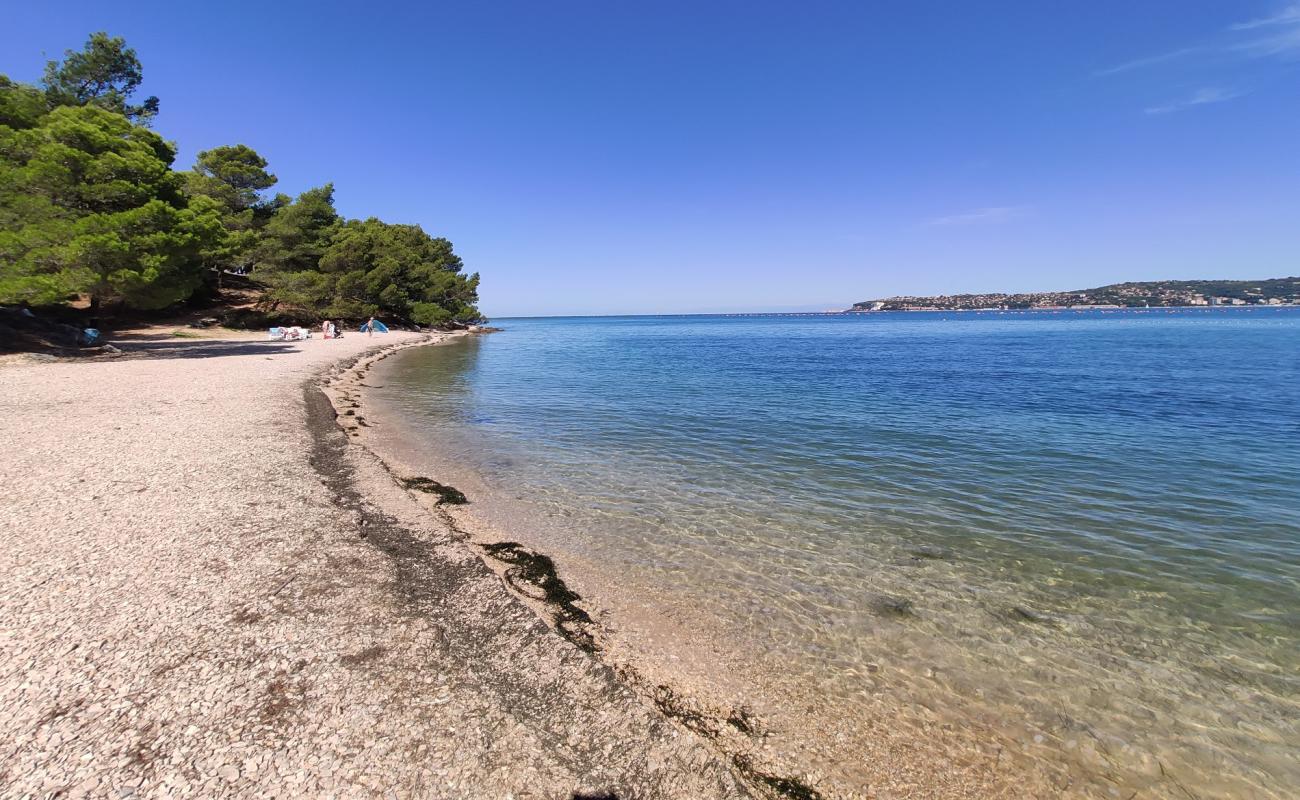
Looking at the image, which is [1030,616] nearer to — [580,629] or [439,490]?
[580,629]

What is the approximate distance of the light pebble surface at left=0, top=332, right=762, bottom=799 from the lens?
307cm

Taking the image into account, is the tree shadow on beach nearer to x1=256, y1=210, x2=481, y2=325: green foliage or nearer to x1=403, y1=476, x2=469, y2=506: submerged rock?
x1=256, y1=210, x2=481, y2=325: green foliage

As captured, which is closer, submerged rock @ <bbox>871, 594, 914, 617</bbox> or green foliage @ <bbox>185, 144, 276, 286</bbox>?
submerged rock @ <bbox>871, 594, 914, 617</bbox>

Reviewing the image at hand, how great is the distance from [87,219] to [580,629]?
88.7ft

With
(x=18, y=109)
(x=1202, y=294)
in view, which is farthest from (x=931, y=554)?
(x=1202, y=294)

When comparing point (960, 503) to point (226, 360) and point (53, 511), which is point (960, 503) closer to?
point (53, 511)

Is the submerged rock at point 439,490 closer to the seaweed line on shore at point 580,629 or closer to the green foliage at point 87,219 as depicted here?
the seaweed line on shore at point 580,629

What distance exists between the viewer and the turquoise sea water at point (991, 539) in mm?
4711

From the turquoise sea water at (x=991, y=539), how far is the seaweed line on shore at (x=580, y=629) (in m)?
1.09

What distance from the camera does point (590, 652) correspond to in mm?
4824

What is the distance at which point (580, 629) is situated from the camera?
523cm

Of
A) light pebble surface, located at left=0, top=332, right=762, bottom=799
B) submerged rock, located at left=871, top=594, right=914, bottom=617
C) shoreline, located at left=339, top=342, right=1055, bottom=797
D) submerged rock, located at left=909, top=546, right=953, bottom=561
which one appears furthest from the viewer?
submerged rock, located at left=909, top=546, right=953, bottom=561

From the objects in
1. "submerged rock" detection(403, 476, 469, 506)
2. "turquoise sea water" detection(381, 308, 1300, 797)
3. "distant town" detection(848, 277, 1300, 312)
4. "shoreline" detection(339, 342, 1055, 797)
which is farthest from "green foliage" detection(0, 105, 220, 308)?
"distant town" detection(848, 277, 1300, 312)

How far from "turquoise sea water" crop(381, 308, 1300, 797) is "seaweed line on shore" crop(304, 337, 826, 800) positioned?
1092 mm
